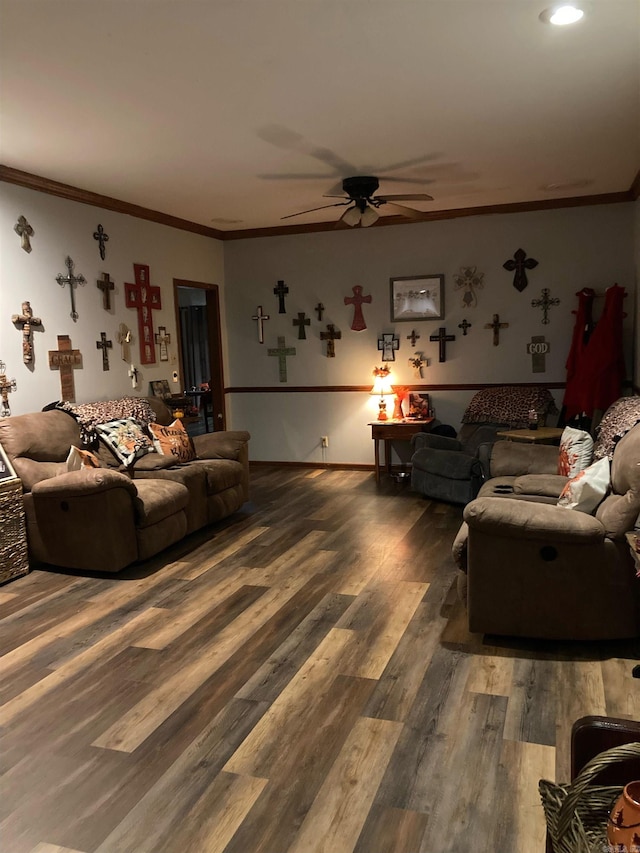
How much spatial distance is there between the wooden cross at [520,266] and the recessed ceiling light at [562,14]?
374 centimetres

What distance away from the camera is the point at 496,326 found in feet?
20.8

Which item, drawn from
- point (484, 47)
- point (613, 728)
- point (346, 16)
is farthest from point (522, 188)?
point (613, 728)

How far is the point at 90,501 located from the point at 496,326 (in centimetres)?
417

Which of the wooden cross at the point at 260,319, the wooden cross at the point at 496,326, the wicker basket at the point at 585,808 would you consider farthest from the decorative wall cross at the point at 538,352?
the wicker basket at the point at 585,808

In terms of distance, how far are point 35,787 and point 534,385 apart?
17.7 feet

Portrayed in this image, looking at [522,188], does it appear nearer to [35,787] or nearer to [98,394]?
[98,394]

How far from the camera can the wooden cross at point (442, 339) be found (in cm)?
649

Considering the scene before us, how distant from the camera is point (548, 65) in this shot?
2.93 meters

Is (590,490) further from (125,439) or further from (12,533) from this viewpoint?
(12,533)

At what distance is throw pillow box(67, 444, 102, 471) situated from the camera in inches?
166

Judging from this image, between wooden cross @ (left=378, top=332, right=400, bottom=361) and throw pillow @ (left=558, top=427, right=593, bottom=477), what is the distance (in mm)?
2918

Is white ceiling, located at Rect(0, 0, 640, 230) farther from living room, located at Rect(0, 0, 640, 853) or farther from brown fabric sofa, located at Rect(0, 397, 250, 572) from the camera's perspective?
brown fabric sofa, located at Rect(0, 397, 250, 572)

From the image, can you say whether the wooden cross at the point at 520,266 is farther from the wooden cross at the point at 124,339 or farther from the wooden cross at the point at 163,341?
the wooden cross at the point at 124,339

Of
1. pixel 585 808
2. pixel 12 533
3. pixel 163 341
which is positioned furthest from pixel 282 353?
pixel 585 808
